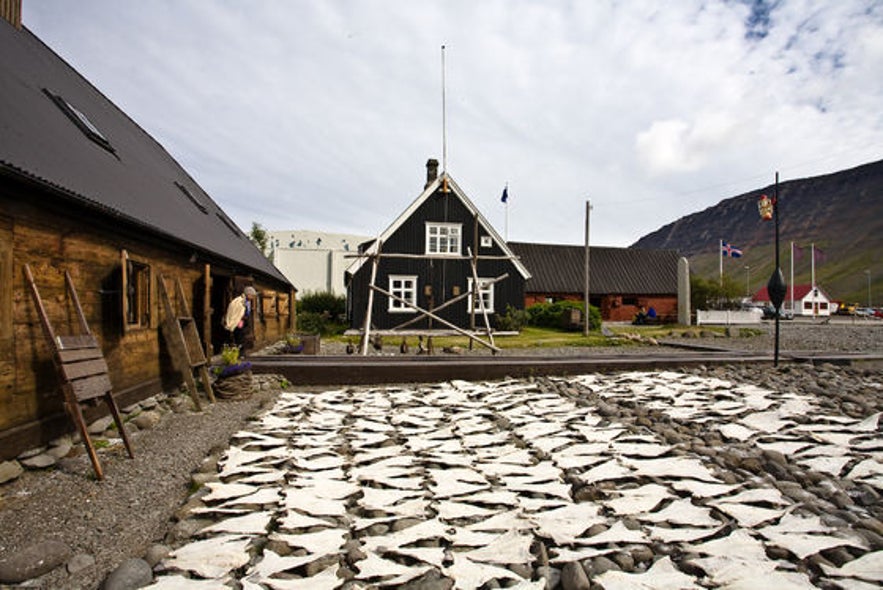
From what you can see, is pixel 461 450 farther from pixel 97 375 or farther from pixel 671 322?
pixel 671 322

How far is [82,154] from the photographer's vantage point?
24.8ft

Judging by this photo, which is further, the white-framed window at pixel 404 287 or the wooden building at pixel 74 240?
the white-framed window at pixel 404 287

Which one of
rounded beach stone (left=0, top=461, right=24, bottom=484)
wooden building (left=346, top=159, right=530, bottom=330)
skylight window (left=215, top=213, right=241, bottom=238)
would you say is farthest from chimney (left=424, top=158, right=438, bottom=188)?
rounded beach stone (left=0, top=461, right=24, bottom=484)

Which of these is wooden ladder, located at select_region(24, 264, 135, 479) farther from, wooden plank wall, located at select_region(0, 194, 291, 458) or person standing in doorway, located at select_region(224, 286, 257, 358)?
person standing in doorway, located at select_region(224, 286, 257, 358)

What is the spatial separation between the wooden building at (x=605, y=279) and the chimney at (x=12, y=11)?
30433mm

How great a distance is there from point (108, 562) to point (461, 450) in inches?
146

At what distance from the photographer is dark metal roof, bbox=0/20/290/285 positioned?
587cm

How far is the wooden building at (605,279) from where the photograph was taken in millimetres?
36969

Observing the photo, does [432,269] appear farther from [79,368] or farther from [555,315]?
[79,368]

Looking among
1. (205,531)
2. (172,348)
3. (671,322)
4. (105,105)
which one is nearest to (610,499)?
(205,531)

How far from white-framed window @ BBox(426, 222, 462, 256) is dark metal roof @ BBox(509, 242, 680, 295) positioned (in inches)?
463

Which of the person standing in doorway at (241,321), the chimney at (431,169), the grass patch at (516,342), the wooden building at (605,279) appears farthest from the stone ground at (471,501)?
the wooden building at (605,279)

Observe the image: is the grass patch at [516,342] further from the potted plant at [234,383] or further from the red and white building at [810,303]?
the red and white building at [810,303]

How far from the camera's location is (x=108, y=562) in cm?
362
